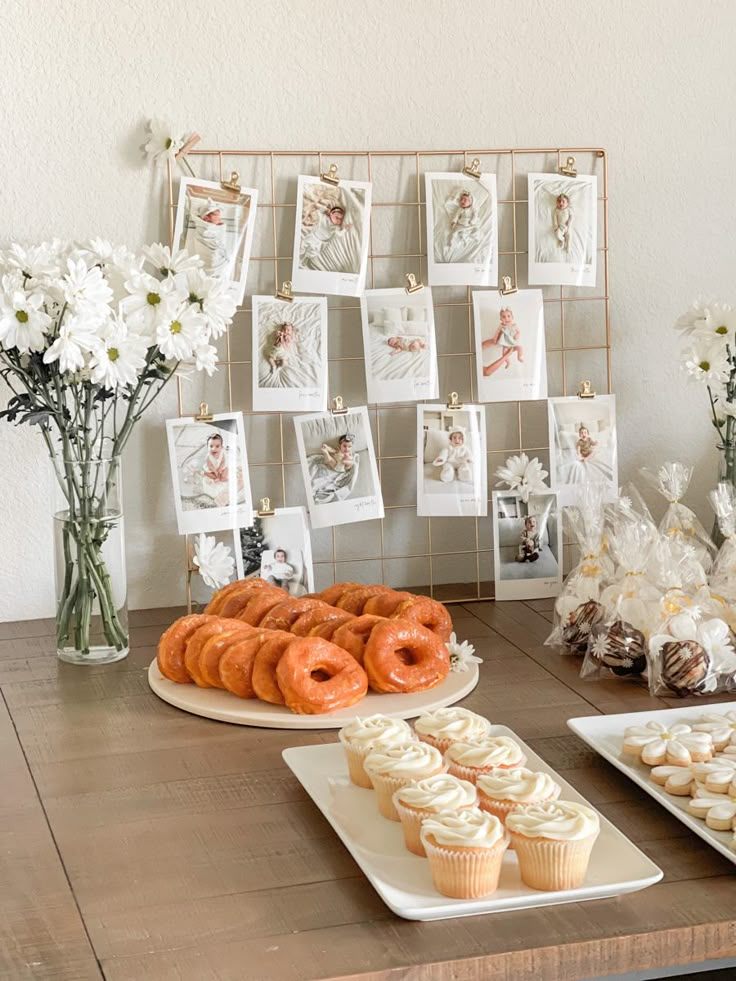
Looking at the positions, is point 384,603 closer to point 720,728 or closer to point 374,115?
point 720,728

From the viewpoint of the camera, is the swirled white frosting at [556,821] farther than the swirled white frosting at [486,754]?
No

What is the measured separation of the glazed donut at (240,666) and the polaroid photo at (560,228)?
2.56 feet

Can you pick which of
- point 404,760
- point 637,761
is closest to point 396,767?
point 404,760

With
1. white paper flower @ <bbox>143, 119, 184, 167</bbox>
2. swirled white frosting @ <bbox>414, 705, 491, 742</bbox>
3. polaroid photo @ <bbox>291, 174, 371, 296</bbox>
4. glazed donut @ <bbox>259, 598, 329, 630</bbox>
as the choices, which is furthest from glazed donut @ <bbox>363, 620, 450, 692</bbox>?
white paper flower @ <bbox>143, 119, 184, 167</bbox>

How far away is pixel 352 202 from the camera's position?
6.06 feet

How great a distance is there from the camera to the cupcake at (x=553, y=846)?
0.99 metres

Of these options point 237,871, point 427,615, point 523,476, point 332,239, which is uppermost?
point 332,239

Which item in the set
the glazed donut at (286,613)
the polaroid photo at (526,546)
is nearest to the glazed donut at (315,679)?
the glazed donut at (286,613)

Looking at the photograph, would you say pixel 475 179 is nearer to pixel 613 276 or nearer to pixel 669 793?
pixel 613 276

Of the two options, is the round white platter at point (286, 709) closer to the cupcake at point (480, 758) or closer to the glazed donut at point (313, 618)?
the glazed donut at point (313, 618)

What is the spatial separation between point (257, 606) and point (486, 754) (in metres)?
0.51

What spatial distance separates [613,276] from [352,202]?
447 mm

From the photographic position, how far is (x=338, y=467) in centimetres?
187

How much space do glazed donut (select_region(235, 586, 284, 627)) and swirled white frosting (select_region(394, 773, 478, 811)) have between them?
0.51m
